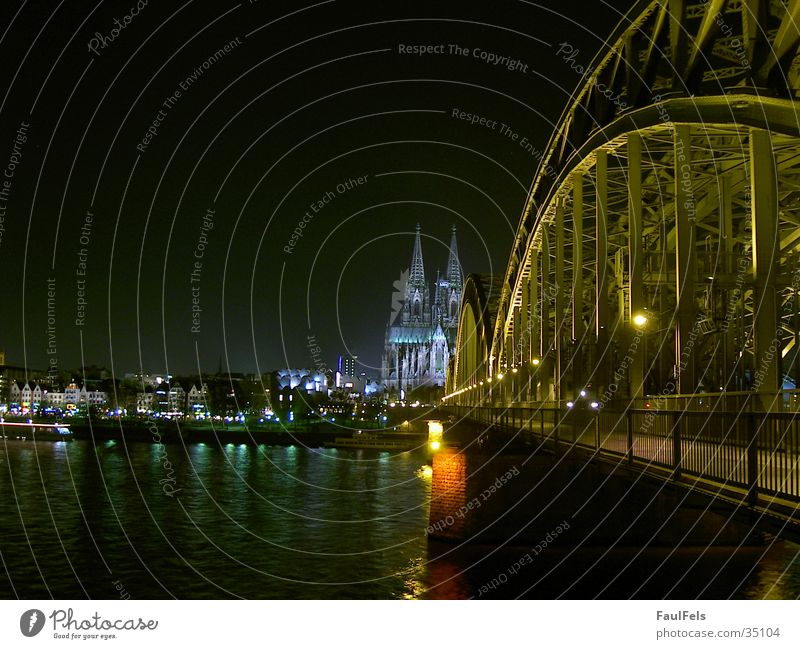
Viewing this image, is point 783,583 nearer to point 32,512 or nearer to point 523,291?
point 32,512

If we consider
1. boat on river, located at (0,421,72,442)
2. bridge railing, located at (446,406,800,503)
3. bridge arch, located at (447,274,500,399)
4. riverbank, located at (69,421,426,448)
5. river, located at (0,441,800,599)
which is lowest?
boat on river, located at (0,421,72,442)

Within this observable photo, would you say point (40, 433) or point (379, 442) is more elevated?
point (379, 442)

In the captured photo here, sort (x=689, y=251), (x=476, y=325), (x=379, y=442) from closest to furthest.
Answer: (x=689, y=251)
(x=476, y=325)
(x=379, y=442)

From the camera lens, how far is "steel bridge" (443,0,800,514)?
14680 millimetres

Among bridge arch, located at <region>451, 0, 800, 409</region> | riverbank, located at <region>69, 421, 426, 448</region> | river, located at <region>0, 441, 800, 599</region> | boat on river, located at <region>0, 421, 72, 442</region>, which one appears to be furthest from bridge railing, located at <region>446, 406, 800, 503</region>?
boat on river, located at <region>0, 421, 72, 442</region>

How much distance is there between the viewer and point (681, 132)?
25609 millimetres

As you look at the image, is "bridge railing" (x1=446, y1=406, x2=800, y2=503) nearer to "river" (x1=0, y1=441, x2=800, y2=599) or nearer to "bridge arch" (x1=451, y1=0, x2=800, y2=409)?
"bridge arch" (x1=451, y1=0, x2=800, y2=409)

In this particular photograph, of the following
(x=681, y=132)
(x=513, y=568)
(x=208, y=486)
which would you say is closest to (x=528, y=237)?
(x=208, y=486)
